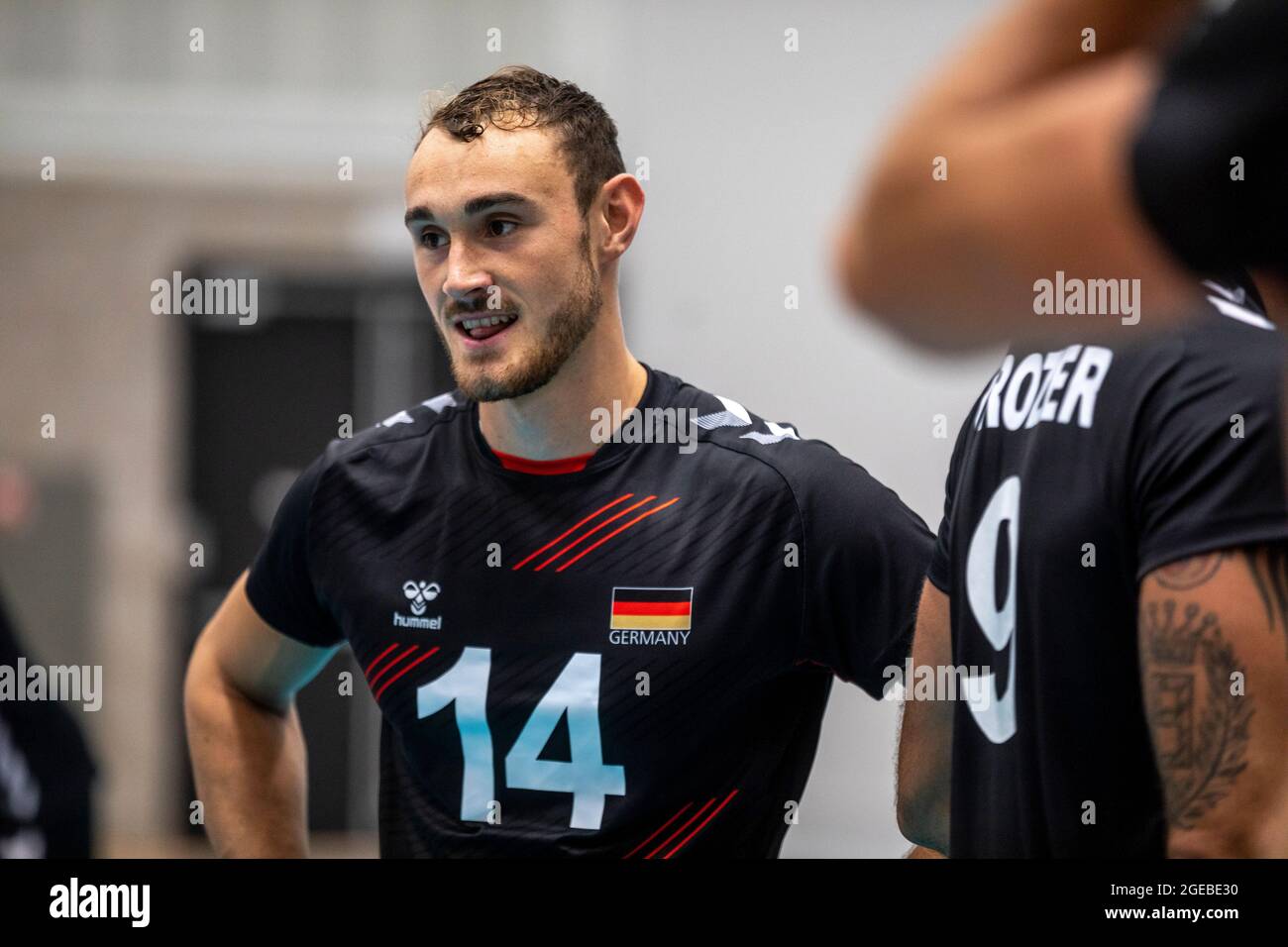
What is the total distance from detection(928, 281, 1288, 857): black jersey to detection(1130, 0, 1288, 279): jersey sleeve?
374mm

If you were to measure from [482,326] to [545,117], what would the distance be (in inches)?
10.5

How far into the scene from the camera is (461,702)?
70.2 inches

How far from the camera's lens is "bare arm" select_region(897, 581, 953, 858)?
5.11 ft

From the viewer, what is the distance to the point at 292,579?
76.4 inches

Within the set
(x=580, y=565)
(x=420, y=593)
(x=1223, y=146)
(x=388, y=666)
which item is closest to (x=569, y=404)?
(x=580, y=565)

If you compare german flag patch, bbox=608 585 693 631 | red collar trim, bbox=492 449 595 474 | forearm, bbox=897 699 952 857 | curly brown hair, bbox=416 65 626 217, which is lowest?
forearm, bbox=897 699 952 857

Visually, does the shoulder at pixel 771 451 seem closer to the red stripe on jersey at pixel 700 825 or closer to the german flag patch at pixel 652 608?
the german flag patch at pixel 652 608

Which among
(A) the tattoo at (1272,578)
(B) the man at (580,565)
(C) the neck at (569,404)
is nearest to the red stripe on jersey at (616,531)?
(B) the man at (580,565)

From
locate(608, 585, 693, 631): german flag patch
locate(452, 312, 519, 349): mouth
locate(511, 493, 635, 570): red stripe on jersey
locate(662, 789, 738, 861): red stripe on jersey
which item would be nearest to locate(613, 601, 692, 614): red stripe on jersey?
locate(608, 585, 693, 631): german flag patch

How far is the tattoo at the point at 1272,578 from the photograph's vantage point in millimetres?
1093

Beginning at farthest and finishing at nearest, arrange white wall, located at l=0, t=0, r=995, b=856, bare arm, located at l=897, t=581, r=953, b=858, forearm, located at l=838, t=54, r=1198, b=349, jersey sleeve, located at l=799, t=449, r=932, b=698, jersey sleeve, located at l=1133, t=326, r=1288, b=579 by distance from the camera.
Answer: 1. white wall, located at l=0, t=0, r=995, b=856
2. jersey sleeve, located at l=799, t=449, r=932, b=698
3. bare arm, located at l=897, t=581, r=953, b=858
4. jersey sleeve, located at l=1133, t=326, r=1288, b=579
5. forearm, located at l=838, t=54, r=1198, b=349

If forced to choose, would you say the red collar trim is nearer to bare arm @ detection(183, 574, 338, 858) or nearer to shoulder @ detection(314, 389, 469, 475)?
shoulder @ detection(314, 389, 469, 475)

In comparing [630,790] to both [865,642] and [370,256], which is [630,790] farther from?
[370,256]
